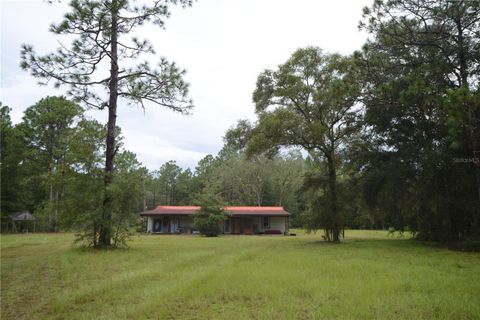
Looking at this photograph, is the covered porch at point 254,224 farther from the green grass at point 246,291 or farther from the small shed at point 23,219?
the green grass at point 246,291

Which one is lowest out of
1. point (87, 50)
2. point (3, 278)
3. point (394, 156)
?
point (3, 278)

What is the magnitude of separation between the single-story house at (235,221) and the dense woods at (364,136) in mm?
14269

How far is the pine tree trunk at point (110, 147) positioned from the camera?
48.7 feet

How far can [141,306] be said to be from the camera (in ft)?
17.7

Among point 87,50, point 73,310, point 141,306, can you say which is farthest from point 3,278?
point 87,50

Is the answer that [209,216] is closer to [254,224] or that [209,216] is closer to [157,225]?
[254,224]

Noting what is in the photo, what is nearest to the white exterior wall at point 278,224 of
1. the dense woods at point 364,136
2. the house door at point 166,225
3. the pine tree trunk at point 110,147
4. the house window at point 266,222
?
the house window at point 266,222

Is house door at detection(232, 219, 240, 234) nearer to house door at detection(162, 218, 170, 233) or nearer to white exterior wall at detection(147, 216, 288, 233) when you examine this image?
white exterior wall at detection(147, 216, 288, 233)

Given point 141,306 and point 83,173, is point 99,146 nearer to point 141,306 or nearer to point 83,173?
point 83,173

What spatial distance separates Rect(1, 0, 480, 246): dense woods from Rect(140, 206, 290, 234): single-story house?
562 inches

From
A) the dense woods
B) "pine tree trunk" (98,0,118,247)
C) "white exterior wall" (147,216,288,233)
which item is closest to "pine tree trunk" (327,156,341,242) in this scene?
the dense woods

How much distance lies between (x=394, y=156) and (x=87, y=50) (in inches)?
620

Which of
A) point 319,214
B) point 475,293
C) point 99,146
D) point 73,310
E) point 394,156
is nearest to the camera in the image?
point 73,310

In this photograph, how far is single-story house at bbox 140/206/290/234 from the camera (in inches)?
1441
